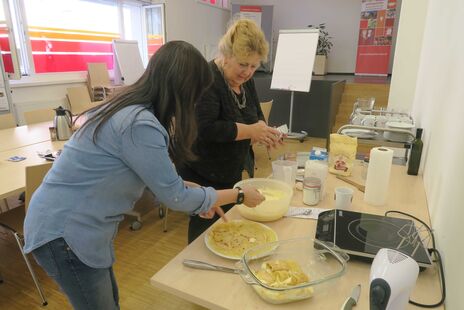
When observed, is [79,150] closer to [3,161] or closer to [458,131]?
[458,131]

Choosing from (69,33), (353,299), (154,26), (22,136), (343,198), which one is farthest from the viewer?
(154,26)

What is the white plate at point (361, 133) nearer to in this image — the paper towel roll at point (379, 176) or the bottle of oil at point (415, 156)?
the bottle of oil at point (415, 156)

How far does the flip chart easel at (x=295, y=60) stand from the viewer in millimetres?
4973

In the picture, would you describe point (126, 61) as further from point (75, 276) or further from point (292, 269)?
point (292, 269)

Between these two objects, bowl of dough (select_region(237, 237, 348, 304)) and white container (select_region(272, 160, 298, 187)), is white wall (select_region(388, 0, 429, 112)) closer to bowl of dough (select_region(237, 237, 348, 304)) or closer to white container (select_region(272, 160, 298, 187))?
white container (select_region(272, 160, 298, 187))

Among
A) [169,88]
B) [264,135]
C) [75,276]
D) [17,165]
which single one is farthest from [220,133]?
[17,165]

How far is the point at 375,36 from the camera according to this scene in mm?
7113

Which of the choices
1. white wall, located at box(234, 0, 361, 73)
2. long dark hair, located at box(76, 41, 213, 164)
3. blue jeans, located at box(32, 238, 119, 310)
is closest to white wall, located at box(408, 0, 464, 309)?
long dark hair, located at box(76, 41, 213, 164)

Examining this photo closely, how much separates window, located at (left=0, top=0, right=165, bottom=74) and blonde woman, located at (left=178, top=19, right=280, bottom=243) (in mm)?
3587

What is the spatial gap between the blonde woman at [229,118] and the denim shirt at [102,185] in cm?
47

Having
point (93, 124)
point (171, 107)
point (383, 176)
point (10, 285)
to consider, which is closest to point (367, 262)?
point (383, 176)

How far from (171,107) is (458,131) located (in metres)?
0.87

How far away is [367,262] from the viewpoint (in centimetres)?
90

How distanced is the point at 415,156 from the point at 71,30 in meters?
5.11
